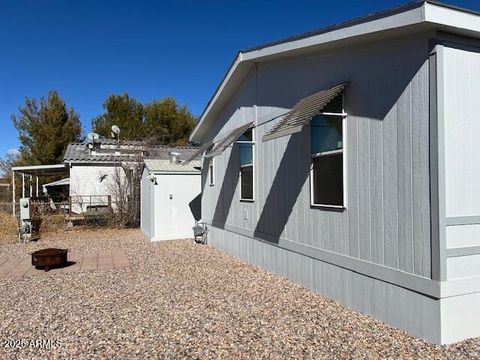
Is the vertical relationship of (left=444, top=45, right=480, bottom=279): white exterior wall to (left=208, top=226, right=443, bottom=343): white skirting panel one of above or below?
above

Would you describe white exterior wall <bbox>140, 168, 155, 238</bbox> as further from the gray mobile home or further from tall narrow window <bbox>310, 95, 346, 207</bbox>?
tall narrow window <bbox>310, 95, 346, 207</bbox>

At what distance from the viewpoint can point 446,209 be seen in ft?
13.1

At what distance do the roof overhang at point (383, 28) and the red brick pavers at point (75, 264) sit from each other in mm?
5709

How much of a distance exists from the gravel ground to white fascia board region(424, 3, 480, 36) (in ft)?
10.9

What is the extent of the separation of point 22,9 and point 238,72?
6470mm

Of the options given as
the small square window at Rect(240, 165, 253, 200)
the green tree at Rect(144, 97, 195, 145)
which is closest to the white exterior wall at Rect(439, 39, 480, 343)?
the small square window at Rect(240, 165, 253, 200)

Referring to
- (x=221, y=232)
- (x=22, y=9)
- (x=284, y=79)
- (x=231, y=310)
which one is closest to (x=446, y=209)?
(x=231, y=310)

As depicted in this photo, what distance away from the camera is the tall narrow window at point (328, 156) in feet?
18.3

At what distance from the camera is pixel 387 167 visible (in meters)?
4.66

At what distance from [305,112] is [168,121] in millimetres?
25868

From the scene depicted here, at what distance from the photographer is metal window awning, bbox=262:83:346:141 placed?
5.20m

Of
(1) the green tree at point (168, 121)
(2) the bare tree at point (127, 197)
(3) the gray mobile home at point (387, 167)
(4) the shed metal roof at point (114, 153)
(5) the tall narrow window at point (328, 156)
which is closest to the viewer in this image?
(3) the gray mobile home at point (387, 167)

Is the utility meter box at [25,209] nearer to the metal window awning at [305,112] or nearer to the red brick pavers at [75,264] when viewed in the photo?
the red brick pavers at [75,264]

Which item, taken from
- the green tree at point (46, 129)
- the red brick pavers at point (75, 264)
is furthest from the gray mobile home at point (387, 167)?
the green tree at point (46, 129)
